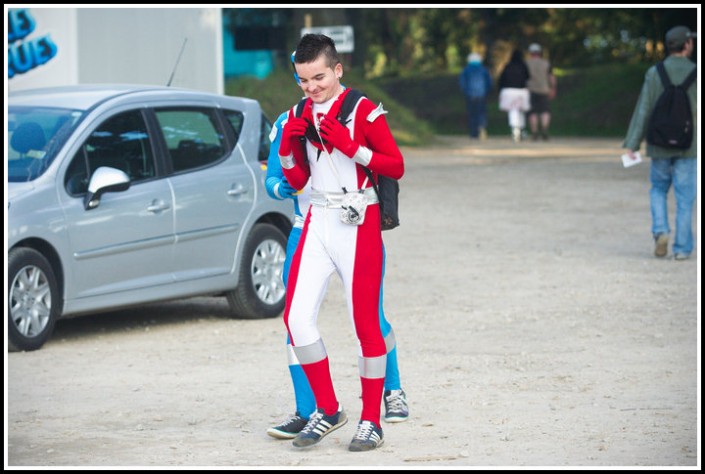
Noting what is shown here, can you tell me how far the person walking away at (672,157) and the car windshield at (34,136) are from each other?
5.33 m

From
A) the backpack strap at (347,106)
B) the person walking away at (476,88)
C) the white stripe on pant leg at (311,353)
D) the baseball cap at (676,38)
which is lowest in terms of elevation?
the person walking away at (476,88)

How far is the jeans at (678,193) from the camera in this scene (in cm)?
1333

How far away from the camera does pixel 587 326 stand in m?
10.2

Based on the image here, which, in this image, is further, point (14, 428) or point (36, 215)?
point (36, 215)

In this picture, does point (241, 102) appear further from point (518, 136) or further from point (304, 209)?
point (518, 136)

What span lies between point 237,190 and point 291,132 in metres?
4.37

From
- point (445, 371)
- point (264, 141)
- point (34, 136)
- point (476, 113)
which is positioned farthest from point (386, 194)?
point (476, 113)

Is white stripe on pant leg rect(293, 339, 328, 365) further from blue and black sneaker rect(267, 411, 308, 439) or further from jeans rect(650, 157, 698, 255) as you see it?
jeans rect(650, 157, 698, 255)

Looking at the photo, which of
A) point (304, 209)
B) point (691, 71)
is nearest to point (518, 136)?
point (691, 71)

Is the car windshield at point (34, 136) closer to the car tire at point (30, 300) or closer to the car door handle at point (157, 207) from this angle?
the car tire at point (30, 300)

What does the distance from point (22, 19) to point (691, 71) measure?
8.80 metres

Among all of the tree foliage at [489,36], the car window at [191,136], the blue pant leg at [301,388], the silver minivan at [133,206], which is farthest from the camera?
the tree foliage at [489,36]

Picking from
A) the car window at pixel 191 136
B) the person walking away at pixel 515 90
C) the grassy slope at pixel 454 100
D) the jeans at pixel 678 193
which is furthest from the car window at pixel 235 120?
the person walking away at pixel 515 90

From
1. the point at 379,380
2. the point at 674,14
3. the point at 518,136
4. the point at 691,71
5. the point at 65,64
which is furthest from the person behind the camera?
the point at 518,136
